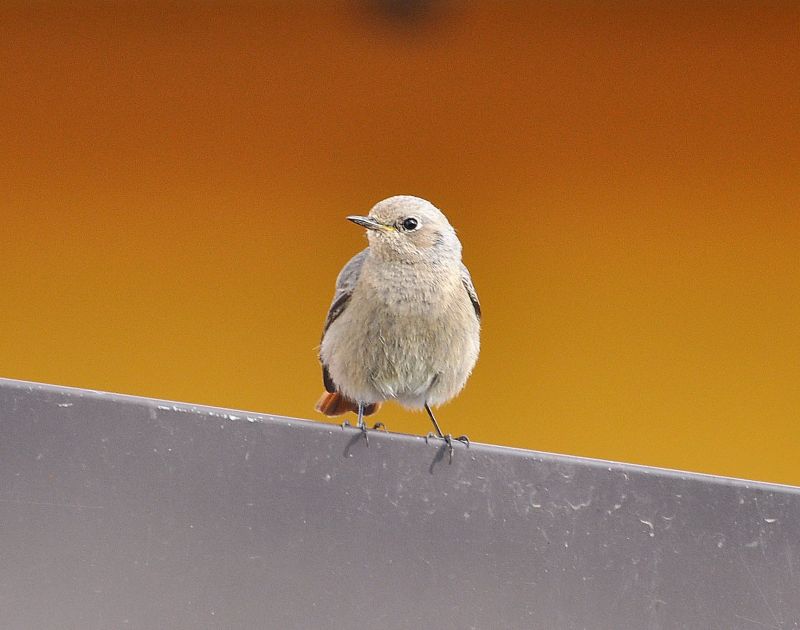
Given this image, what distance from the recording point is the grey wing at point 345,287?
7.50ft

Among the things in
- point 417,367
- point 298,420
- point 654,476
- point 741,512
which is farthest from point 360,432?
point 417,367

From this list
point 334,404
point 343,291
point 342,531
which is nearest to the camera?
point 342,531

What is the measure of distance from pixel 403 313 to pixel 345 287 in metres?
0.21

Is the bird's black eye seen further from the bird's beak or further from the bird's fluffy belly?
the bird's fluffy belly

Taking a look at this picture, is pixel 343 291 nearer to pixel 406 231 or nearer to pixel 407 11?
pixel 406 231

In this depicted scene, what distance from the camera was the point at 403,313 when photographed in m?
2.16

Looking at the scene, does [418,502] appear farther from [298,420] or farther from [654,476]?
[654,476]

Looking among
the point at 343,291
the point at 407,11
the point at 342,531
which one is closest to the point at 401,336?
the point at 343,291

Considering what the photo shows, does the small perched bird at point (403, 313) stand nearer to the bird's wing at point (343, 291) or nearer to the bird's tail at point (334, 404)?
the bird's wing at point (343, 291)

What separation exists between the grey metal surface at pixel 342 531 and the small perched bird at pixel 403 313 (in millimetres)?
884

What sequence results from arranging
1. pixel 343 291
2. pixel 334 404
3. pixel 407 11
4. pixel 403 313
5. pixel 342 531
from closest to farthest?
pixel 342 531
pixel 403 313
pixel 343 291
pixel 334 404
pixel 407 11

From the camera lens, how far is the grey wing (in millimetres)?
2287

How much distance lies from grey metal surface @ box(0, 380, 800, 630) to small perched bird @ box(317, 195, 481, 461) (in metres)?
0.88

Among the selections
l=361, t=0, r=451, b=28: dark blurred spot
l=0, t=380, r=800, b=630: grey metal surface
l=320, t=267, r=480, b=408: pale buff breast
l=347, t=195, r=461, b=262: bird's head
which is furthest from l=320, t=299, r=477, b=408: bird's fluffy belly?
l=361, t=0, r=451, b=28: dark blurred spot
